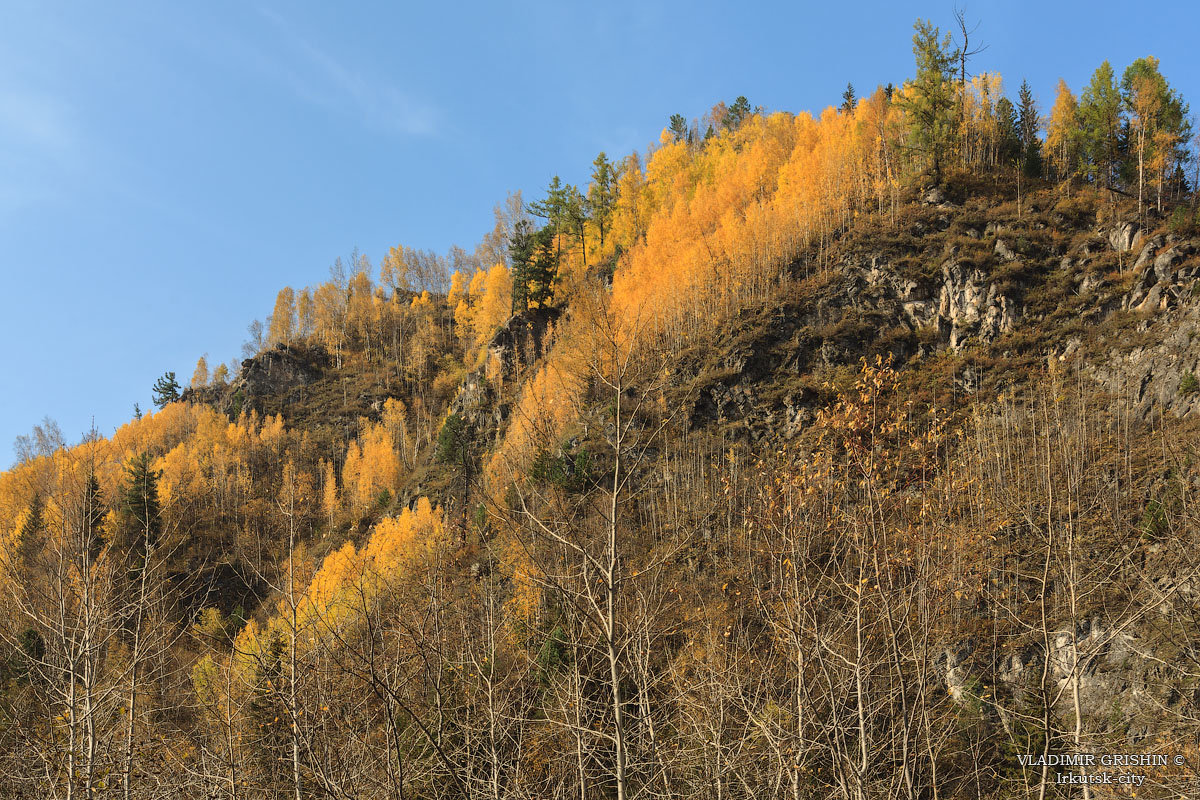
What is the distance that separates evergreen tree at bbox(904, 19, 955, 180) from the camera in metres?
48.0

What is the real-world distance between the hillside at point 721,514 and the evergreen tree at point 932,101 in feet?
1.12

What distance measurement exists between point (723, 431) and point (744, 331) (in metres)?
8.06

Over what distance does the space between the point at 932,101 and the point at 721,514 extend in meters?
36.0

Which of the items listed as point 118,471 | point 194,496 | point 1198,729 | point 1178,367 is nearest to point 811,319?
point 1178,367

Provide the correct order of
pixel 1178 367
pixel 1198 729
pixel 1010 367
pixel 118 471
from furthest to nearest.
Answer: pixel 118 471, pixel 1010 367, pixel 1178 367, pixel 1198 729

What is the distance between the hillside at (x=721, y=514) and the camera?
593 centimetres

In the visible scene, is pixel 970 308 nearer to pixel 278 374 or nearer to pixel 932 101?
pixel 932 101

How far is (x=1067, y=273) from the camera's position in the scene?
38281mm

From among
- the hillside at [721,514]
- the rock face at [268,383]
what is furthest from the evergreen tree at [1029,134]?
the rock face at [268,383]

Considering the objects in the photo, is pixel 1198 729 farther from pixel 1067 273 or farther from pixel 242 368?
pixel 242 368

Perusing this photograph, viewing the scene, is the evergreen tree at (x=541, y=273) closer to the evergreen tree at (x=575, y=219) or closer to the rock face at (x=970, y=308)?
the evergreen tree at (x=575, y=219)

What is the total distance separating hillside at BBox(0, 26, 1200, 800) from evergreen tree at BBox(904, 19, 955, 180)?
0.34 m

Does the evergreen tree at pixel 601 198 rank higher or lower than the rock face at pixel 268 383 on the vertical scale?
higher

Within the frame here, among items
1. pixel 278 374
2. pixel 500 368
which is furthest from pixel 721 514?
pixel 278 374
